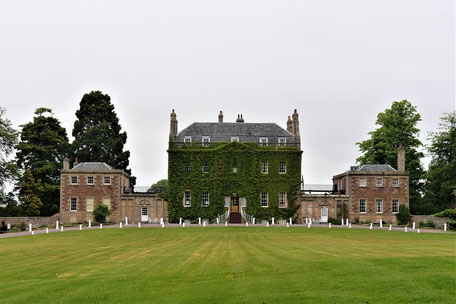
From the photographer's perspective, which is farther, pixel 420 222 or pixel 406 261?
pixel 420 222

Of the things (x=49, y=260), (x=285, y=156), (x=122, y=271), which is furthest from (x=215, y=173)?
(x=122, y=271)

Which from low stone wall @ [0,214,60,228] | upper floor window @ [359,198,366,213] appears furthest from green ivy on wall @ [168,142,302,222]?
low stone wall @ [0,214,60,228]

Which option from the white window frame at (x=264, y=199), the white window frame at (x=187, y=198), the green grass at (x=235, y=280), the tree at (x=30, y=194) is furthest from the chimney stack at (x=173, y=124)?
the green grass at (x=235, y=280)

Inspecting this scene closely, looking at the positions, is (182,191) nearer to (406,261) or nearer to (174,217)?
(174,217)

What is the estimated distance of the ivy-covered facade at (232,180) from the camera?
57.2 m

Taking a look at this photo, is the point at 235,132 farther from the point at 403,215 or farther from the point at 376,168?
the point at 403,215

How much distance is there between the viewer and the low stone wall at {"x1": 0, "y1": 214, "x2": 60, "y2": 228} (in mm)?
52594

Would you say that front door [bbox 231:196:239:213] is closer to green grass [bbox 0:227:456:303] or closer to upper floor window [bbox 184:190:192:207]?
upper floor window [bbox 184:190:192:207]

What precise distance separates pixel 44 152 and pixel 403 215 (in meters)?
45.8

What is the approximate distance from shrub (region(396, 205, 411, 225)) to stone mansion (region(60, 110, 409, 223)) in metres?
1.53

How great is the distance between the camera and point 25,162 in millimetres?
64000

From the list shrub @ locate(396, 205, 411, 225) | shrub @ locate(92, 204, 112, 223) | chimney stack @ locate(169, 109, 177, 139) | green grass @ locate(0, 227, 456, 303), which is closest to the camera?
green grass @ locate(0, 227, 456, 303)

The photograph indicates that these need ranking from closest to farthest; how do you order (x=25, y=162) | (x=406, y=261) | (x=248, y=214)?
(x=406, y=261), (x=248, y=214), (x=25, y=162)

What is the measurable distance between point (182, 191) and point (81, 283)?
143ft
